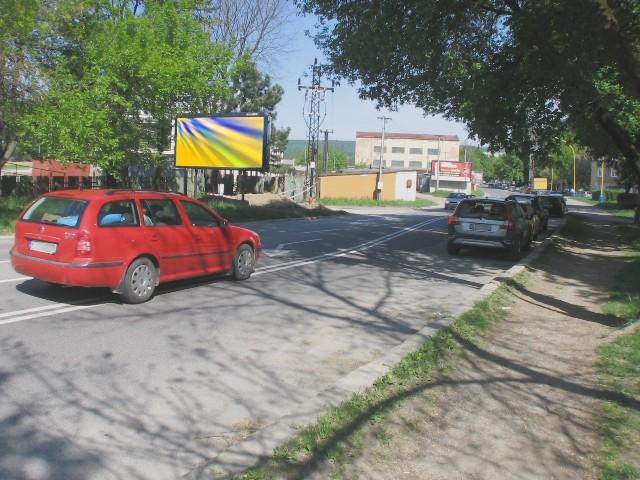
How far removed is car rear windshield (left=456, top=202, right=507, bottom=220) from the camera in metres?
15.4

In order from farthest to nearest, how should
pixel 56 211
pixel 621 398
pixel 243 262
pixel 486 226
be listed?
1. pixel 486 226
2. pixel 243 262
3. pixel 56 211
4. pixel 621 398

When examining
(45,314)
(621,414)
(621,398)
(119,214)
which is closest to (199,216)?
(119,214)

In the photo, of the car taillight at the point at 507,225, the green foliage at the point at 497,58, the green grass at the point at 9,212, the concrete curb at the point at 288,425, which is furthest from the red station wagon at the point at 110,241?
the green grass at the point at 9,212

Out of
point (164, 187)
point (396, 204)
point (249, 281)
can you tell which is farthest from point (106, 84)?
point (396, 204)

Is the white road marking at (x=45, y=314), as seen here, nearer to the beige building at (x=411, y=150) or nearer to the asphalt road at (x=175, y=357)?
the asphalt road at (x=175, y=357)

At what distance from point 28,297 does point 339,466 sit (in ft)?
19.9

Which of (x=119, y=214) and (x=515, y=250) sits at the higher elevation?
(x=119, y=214)

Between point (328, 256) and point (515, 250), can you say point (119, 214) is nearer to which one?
point (328, 256)

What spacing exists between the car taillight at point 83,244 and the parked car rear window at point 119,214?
28 cm

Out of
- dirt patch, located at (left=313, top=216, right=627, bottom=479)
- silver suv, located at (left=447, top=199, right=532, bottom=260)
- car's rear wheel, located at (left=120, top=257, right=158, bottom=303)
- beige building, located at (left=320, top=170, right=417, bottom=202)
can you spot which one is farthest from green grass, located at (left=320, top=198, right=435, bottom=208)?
dirt patch, located at (left=313, top=216, right=627, bottom=479)

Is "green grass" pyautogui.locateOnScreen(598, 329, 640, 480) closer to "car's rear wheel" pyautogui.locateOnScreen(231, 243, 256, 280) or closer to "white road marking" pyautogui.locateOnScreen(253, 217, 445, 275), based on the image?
"car's rear wheel" pyautogui.locateOnScreen(231, 243, 256, 280)

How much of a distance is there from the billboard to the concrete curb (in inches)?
847

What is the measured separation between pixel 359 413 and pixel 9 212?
18.8m

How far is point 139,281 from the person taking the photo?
321 inches
